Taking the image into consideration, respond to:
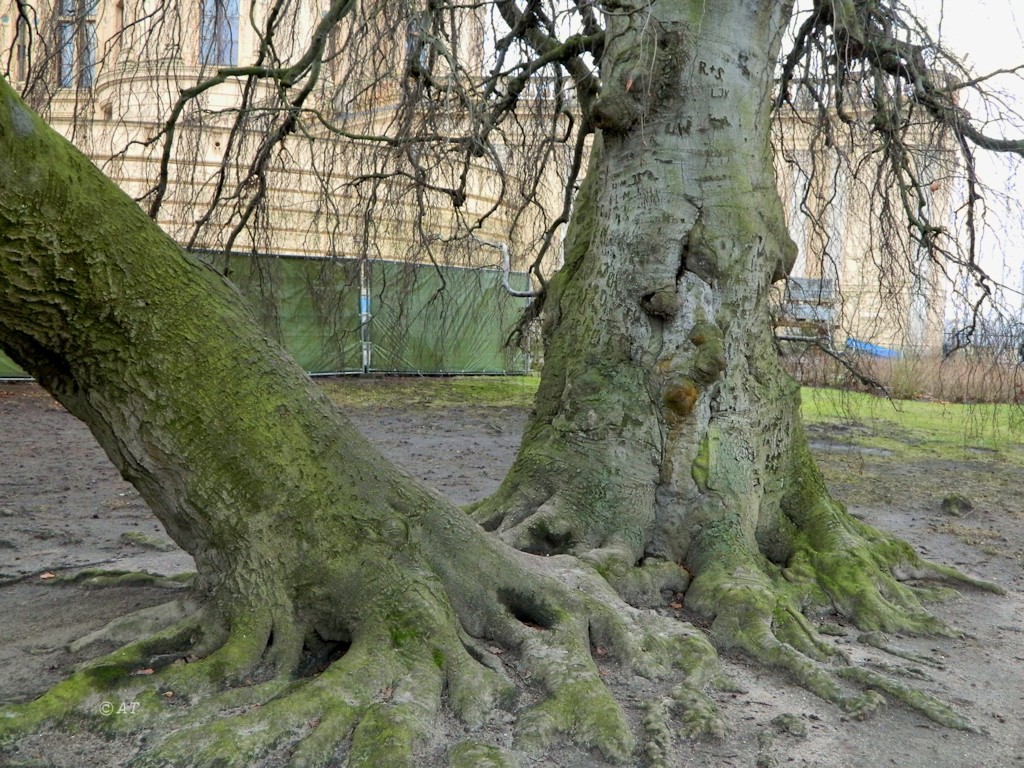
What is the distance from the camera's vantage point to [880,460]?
9766 millimetres

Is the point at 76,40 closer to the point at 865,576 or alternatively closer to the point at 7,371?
the point at 865,576

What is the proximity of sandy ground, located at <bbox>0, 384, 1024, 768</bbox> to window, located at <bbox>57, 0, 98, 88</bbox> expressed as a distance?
104 inches

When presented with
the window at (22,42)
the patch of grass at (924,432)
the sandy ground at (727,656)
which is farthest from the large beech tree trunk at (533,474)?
the patch of grass at (924,432)

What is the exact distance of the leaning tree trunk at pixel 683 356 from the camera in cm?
414

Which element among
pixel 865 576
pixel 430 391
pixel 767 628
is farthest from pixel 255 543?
pixel 430 391

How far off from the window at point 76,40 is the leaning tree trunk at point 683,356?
2.81 metres

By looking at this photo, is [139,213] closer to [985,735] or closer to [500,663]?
[500,663]

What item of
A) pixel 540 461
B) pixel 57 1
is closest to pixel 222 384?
pixel 540 461

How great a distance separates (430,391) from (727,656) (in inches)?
464

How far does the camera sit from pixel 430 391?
15109 mm

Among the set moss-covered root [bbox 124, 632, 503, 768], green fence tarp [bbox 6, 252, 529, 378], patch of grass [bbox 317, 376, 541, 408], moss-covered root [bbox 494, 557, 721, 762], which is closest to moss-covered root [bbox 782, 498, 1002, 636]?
moss-covered root [bbox 494, 557, 721, 762]

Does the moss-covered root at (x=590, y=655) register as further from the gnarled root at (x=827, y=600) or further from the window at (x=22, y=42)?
the window at (x=22, y=42)

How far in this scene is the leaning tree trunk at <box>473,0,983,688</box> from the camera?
414 cm

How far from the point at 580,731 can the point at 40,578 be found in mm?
2923
